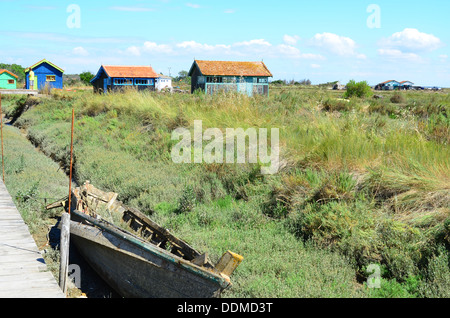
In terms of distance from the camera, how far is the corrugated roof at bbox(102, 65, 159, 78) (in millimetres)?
42638

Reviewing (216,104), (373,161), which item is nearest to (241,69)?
(216,104)

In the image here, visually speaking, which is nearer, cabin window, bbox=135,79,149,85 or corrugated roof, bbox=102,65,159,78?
corrugated roof, bbox=102,65,159,78

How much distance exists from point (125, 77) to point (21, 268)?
3836 cm

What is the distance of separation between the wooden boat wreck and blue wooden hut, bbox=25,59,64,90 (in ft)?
159

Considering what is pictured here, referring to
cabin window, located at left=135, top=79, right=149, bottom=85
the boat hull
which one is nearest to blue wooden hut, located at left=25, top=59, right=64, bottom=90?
cabin window, located at left=135, top=79, right=149, bottom=85

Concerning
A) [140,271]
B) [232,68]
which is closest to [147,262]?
[140,271]

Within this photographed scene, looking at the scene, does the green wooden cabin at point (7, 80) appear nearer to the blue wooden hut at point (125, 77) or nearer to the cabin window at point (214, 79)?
the blue wooden hut at point (125, 77)

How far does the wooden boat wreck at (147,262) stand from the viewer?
587 centimetres

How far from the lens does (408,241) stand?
21.0 feet

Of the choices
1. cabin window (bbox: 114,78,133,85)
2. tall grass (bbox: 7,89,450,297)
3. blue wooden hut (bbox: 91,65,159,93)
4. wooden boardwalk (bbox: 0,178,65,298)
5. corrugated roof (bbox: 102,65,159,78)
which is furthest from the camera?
corrugated roof (bbox: 102,65,159,78)

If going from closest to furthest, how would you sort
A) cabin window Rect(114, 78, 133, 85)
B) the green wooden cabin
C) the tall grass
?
the tall grass, cabin window Rect(114, 78, 133, 85), the green wooden cabin

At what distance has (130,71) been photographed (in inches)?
1738

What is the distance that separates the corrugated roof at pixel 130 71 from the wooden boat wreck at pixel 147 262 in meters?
36.4

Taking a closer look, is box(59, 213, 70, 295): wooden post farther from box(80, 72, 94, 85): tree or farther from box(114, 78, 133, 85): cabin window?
box(80, 72, 94, 85): tree
